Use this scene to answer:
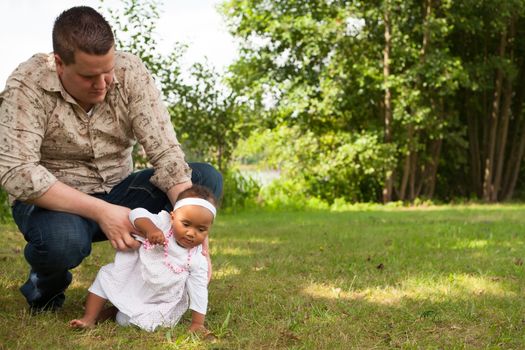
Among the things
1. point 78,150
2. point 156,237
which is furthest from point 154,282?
point 78,150

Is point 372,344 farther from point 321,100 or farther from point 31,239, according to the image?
point 321,100

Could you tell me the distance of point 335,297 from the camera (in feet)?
11.9

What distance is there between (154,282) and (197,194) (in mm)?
429

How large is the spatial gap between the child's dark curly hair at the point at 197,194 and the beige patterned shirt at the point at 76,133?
21 cm

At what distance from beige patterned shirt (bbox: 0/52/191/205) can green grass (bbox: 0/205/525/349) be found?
0.65 m

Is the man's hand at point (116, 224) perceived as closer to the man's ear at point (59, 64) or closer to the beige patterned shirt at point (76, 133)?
the beige patterned shirt at point (76, 133)

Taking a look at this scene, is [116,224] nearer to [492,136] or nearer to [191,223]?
[191,223]

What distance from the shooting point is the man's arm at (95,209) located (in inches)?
113

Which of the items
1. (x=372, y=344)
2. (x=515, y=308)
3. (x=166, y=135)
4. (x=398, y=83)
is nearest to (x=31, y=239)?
(x=166, y=135)

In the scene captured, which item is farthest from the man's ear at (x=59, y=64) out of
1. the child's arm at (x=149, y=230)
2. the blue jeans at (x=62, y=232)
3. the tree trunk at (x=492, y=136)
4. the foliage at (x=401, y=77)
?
the tree trunk at (x=492, y=136)

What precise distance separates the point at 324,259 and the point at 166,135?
6.91 feet

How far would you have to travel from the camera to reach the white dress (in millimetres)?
2934

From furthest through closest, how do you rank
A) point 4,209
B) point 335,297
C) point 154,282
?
point 4,209 < point 335,297 < point 154,282

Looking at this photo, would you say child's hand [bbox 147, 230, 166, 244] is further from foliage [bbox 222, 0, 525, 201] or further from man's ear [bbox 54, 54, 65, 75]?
foliage [bbox 222, 0, 525, 201]
